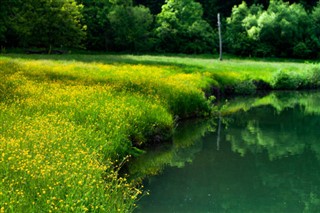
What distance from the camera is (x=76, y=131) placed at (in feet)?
38.5

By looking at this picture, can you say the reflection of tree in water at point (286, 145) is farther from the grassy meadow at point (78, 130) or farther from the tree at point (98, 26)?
the tree at point (98, 26)

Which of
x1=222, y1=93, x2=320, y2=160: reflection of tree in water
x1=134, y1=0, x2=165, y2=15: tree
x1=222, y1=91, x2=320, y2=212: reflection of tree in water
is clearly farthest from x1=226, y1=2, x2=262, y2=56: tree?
x1=222, y1=91, x2=320, y2=212: reflection of tree in water

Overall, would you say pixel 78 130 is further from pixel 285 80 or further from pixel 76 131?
pixel 285 80

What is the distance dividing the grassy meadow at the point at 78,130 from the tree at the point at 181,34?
36.9 metres

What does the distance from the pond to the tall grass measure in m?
0.93

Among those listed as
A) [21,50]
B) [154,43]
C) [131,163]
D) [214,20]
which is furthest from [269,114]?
[214,20]

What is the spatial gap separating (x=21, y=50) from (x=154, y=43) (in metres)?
20.3

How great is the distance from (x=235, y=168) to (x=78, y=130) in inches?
230

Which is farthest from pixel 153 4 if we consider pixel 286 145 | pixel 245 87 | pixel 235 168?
pixel 235 168

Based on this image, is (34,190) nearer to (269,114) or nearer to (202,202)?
(202,202)

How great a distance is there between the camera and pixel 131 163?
47.9ft

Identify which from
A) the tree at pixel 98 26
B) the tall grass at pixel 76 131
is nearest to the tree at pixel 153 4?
the tree at pixel 98 26

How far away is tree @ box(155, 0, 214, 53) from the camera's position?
68250mm

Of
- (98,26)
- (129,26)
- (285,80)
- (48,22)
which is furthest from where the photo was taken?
(98,26)
